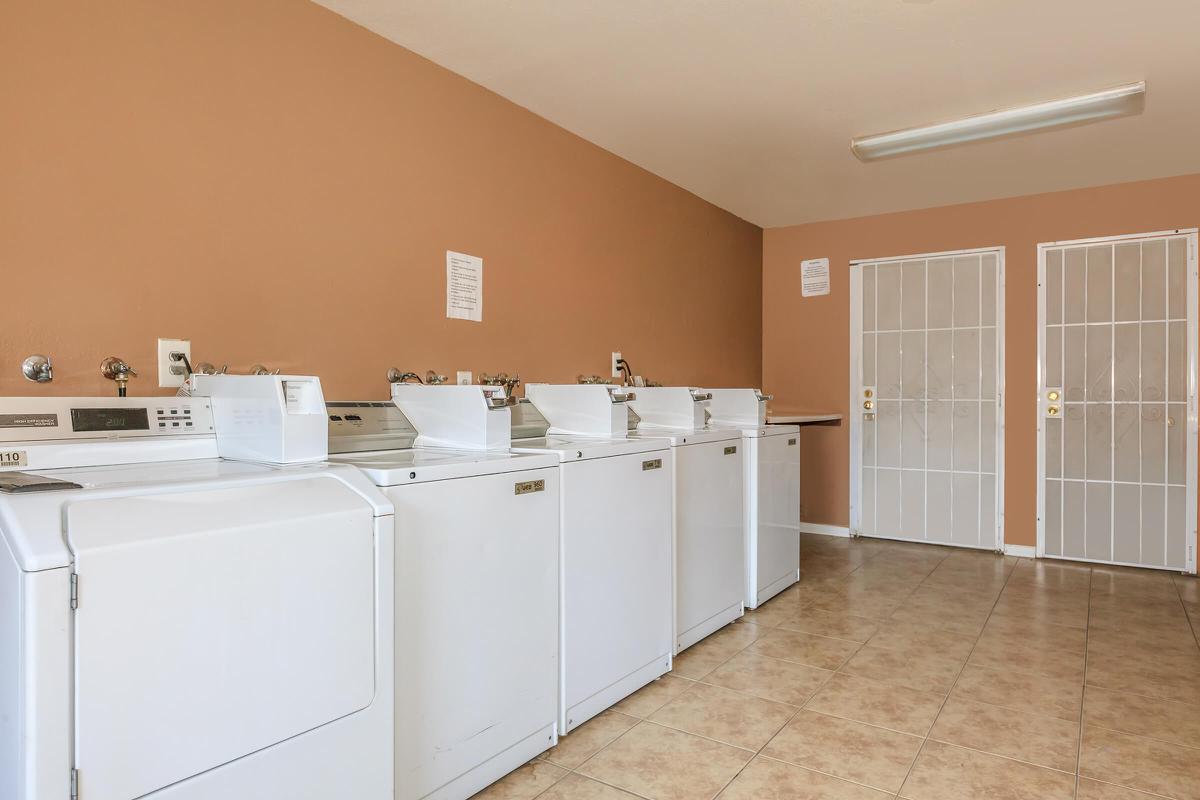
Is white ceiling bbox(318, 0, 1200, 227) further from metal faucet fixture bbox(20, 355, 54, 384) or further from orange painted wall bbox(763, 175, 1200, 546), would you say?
metal faucet fixture bbox(20, 355, 54, 384)

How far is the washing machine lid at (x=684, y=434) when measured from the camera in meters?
2.92

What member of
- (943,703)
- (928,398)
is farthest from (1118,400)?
(943,703)

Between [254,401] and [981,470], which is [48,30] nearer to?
[254,401]

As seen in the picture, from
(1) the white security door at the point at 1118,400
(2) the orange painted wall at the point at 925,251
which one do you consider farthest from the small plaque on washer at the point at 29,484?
(1) the white security door at the point at 1118,400

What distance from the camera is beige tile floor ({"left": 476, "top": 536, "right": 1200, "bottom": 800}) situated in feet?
6.72

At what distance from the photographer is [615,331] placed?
3926mm

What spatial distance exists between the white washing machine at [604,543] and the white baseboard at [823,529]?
3.07 metres

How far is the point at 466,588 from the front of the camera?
1895 millimetres

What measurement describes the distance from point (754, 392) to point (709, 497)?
0.78 meters

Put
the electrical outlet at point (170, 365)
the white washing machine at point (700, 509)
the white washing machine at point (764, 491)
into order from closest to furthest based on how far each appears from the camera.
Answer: the electrical outlet at point (170, 365) → the white washing machine at point (700, 509) → the white washing machine at point (764, 491)

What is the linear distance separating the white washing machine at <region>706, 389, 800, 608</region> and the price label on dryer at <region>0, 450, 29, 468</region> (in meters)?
2.67

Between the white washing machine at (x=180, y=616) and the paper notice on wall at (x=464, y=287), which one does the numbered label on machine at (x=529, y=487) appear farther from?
the paper notice on wall at (x=464, y=287)

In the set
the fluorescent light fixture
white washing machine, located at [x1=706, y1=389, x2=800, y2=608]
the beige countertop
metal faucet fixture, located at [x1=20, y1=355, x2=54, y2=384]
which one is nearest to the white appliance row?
metal faucet fixture, located at [x1=20, y1=355, x2=54, y2=384]

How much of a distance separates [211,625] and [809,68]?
110 inches
